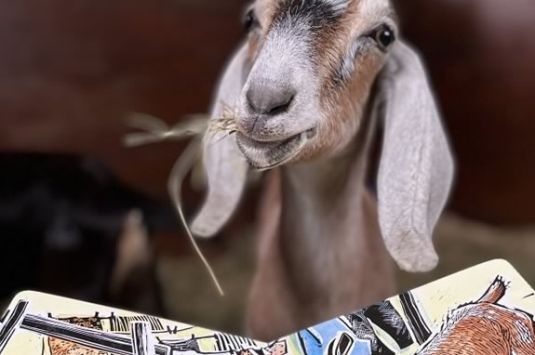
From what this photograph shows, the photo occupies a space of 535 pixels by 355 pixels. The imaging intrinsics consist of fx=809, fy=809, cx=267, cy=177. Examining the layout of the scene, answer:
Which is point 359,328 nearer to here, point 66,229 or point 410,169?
point 410,169

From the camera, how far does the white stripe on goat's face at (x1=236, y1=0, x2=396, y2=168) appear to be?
0.81m

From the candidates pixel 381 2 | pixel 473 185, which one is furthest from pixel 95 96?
pixel 381 2

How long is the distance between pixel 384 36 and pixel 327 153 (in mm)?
162

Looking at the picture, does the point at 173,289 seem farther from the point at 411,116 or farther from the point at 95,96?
the point at 411,116

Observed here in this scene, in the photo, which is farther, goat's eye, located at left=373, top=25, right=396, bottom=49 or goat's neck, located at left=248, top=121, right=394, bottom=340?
goat's neck, located at left=248, top=121, right=394, bottom=340

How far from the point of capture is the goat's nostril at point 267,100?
0.80 metres

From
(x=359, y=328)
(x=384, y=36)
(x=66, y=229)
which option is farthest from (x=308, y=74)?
(x=66, y=229)

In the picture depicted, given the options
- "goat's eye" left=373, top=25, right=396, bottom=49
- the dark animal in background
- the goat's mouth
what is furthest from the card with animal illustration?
the dark animal in background

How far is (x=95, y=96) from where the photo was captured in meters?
2.05

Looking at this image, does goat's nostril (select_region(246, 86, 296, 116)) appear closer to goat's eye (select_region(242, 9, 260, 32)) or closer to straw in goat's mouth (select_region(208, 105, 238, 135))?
straw in goat's mouth (select_region(208, 105, 238, 135))

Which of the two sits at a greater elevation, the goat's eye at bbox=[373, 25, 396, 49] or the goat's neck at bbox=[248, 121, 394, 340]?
the goat's eye at bbox=[373, 25, 396, 49]

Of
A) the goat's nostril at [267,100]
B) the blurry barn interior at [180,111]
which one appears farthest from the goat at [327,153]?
the blurry barn interior at [180,111]

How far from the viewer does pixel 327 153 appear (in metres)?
0.97

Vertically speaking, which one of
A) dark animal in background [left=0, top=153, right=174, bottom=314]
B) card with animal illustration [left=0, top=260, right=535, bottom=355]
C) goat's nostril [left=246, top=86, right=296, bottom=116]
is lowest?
card with animal illustration [left=0, top=260, right=535, bottom=355]
